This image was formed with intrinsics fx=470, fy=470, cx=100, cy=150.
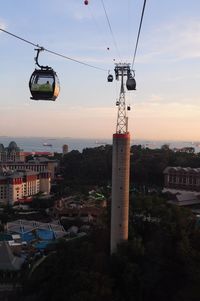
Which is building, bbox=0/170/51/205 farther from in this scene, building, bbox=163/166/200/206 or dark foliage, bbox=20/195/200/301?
dark foliage, bbox=20/195/200/301

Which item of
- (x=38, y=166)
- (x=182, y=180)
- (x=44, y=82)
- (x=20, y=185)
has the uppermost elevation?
(x=44, y=82)

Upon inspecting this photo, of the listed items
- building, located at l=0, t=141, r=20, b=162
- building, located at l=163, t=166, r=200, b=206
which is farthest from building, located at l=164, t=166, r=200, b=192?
building, located at l=0, t=141, r=20, b=162

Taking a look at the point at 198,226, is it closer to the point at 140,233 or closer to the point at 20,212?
the point at 140,233

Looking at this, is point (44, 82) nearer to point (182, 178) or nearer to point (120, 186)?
point (120, 186)

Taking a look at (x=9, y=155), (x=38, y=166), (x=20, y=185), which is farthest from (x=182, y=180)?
(x=9, y=155)

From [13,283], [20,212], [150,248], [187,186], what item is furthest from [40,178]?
[150,248]

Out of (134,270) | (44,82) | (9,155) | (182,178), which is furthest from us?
(9,155)

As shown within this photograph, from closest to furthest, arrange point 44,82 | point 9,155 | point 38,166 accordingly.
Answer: point 44,82
point 38,166
point 9,155
